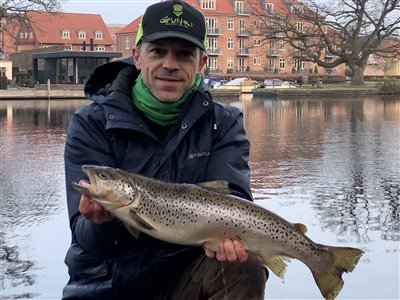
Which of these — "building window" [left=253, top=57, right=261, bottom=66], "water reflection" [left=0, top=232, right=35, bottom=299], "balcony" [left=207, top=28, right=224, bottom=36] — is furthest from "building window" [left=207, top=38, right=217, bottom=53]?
"water reflection" [left=0, top=232, right=35, bottom=299]

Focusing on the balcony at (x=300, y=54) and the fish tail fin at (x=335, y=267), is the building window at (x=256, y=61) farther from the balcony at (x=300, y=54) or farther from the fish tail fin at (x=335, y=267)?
the fish tail fin at (x=335, y=267)

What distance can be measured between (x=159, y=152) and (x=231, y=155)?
46cm

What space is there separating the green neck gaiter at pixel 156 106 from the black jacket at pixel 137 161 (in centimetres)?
4

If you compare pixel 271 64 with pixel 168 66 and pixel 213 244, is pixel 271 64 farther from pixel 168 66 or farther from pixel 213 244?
pixel 213 244

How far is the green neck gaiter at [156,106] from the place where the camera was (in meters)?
3.87

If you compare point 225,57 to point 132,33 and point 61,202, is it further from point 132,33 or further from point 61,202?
point 61,202

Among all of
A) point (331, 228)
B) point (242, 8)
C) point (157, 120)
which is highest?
point (242, 8)

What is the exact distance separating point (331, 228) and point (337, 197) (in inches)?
87.6

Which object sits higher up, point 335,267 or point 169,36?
point 169,36

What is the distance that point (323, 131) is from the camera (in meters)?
22.8

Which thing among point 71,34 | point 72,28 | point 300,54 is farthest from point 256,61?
point 300,54

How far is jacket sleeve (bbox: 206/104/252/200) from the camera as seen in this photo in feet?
13.1

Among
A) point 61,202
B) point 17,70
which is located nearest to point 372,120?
point 61,202

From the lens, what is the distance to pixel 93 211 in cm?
334
